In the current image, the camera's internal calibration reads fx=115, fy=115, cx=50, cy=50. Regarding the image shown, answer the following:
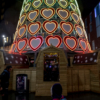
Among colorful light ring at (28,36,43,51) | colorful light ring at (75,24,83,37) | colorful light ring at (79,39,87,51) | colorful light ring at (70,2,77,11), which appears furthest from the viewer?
colorful light ring at (70,2,77,11)

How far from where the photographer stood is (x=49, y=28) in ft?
55.7

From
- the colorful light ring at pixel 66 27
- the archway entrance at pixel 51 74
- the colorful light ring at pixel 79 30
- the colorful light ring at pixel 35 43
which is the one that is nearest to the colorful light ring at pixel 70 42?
the colorful light ring at pixel 66 27

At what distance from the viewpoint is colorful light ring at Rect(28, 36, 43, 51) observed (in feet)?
53.0

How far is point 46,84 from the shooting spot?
9.64m

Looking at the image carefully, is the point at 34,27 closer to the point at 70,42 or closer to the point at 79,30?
the point at 70,42

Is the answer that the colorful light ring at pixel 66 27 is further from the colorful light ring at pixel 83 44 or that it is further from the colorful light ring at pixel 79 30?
the colorful light ring at pixel 83 44

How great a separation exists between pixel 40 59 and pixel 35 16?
392 inches

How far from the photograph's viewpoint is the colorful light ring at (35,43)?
1616cm

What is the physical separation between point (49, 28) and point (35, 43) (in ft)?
10.0

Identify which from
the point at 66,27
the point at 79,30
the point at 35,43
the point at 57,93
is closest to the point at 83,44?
the point at 79,30

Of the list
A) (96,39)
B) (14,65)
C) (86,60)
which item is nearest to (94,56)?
(86,60)

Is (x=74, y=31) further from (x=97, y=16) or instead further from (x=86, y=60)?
(x=97, y=16)

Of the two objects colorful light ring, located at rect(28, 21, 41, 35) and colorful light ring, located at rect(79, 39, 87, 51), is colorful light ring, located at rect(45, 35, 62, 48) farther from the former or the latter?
colorful light ring, located at rect(79, 39, 87, 51)

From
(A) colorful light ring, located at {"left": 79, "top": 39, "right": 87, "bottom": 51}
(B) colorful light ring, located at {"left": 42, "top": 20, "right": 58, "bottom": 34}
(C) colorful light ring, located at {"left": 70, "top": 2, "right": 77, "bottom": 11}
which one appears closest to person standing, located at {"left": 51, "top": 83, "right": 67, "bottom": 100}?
(B) colorful light ring, located at {"left": 42, "top": 20, "right": 58, "bottom": 34}
